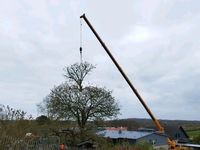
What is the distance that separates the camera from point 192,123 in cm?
12231

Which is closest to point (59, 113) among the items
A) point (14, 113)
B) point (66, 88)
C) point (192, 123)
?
point (66, 88)

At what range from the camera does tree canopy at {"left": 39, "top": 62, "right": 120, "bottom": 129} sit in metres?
42.9

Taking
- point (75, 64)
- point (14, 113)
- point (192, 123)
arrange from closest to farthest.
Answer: point (14, 113) → point (75, 64) → point (192, 123)

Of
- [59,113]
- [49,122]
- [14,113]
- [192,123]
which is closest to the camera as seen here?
[14,113]

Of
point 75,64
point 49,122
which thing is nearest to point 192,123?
point 75,64

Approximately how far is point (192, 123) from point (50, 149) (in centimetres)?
10625

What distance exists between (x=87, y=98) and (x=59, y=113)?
3577 mm

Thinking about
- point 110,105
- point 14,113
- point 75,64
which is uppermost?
point 75,64

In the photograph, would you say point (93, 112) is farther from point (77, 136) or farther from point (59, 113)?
point (77, 136)

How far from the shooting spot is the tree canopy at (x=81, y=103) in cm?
4294

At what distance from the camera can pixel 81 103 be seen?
42844 millimetres

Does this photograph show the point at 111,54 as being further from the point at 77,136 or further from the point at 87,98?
the point at 87,98

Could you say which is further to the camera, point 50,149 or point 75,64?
point 75,64

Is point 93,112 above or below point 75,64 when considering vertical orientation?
below
